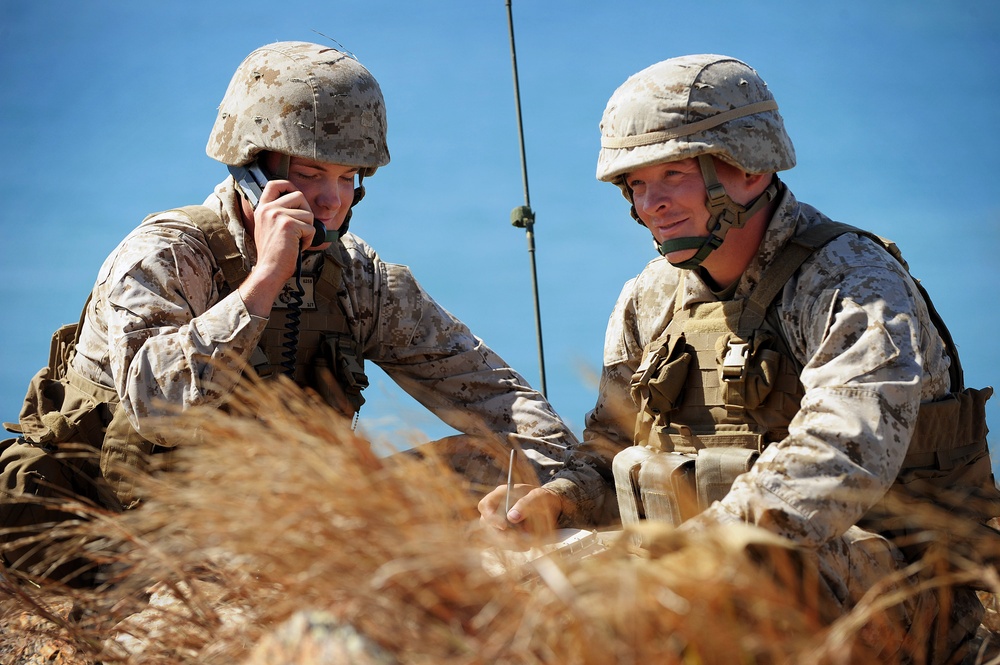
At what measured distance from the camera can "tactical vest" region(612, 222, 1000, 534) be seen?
13.5 feet

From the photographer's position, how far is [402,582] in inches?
90.2

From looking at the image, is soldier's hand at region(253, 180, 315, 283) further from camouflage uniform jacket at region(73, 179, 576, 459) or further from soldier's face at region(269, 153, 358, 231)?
camouflage uniform jacket at region(73, 179, 576, 459)

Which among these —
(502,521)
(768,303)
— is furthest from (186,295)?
(768,303)

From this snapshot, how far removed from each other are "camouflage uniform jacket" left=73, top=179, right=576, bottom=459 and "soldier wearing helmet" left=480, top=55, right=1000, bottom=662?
3.09ft

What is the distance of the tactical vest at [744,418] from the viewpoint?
13.5ft

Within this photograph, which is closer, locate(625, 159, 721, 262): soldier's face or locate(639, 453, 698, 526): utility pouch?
locate(639, 453, 698, 526): utility pouch

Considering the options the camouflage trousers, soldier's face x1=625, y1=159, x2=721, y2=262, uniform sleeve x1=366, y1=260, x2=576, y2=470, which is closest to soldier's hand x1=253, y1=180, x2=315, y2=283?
uniform sleeve x1=366, y1=260, x2=576, y2=470

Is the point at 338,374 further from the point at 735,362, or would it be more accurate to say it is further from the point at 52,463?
the point at 735,362

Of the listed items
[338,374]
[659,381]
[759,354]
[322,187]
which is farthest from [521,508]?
[322,187]

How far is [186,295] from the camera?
4.73m

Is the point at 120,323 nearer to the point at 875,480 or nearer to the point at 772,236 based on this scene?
the point at 772,236

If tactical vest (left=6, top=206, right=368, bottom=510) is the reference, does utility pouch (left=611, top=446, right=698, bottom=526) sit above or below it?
below

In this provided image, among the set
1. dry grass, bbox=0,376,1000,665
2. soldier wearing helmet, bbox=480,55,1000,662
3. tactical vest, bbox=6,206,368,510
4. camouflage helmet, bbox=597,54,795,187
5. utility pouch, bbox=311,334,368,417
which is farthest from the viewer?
utility pouch, bbox=311,334,368,417

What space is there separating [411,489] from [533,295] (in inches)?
259
